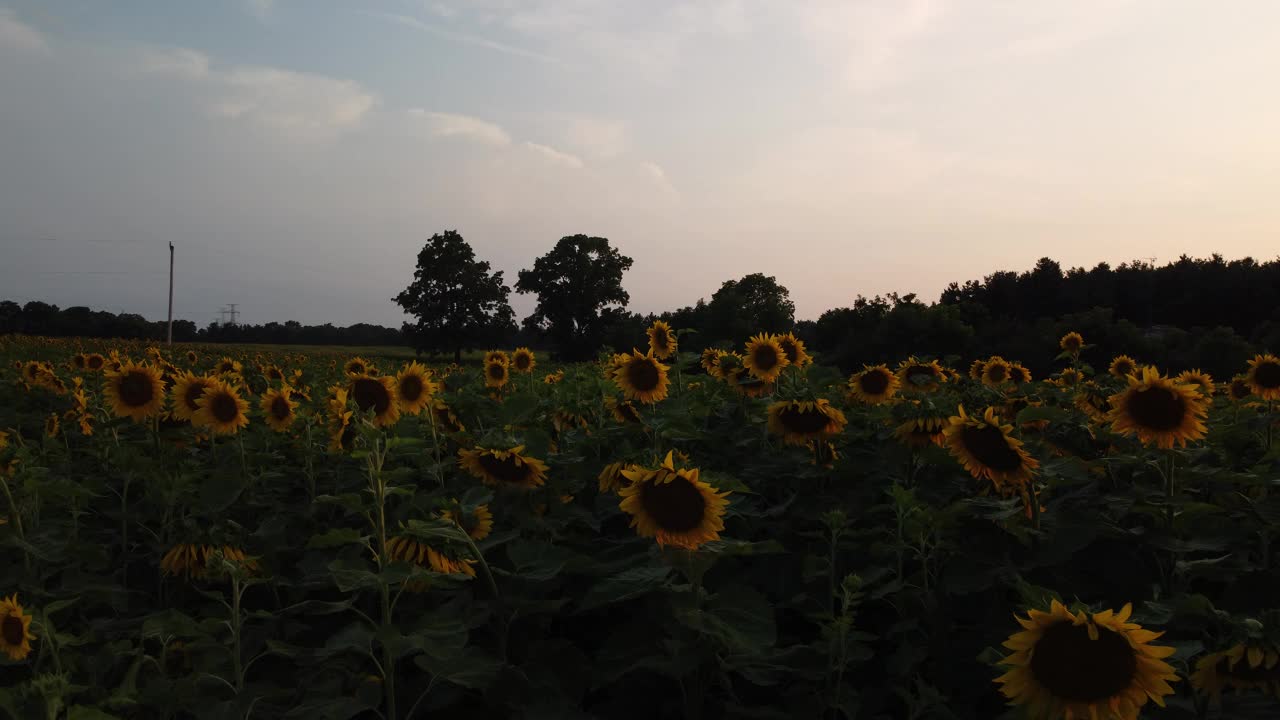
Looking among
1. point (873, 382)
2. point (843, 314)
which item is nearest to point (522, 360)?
point (873, 382)

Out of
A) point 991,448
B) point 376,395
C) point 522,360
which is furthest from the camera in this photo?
point 522,360

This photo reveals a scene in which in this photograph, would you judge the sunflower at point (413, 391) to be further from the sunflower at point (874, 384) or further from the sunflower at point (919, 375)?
the sunflower at point (919, 375)

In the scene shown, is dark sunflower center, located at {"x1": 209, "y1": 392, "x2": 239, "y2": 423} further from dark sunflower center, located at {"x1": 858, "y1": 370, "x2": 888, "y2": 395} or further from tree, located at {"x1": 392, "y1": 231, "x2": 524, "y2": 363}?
tree, located at {"x1": 392, "y1": 231, "x2": 524, "y2": 363}

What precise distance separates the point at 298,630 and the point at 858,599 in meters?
2.40

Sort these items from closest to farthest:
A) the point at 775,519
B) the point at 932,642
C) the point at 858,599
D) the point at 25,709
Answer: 1. the point at 25,709
2. the point at 858,599
3. the point at 932,642
4. the point at 775,519

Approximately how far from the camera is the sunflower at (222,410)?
502 cm

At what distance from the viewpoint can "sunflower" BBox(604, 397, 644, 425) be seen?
17.3ft

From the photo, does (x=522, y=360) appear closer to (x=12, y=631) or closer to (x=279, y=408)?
(x=279, y=408)

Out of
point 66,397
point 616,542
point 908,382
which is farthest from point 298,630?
point 66,397

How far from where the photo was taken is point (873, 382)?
5816 mm

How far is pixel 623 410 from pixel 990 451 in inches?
109

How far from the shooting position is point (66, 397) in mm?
7246

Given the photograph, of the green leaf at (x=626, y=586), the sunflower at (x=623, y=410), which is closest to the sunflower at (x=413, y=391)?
the sunflower at (x=623, y=410)

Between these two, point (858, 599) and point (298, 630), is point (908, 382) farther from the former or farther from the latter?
point (298, 630)
